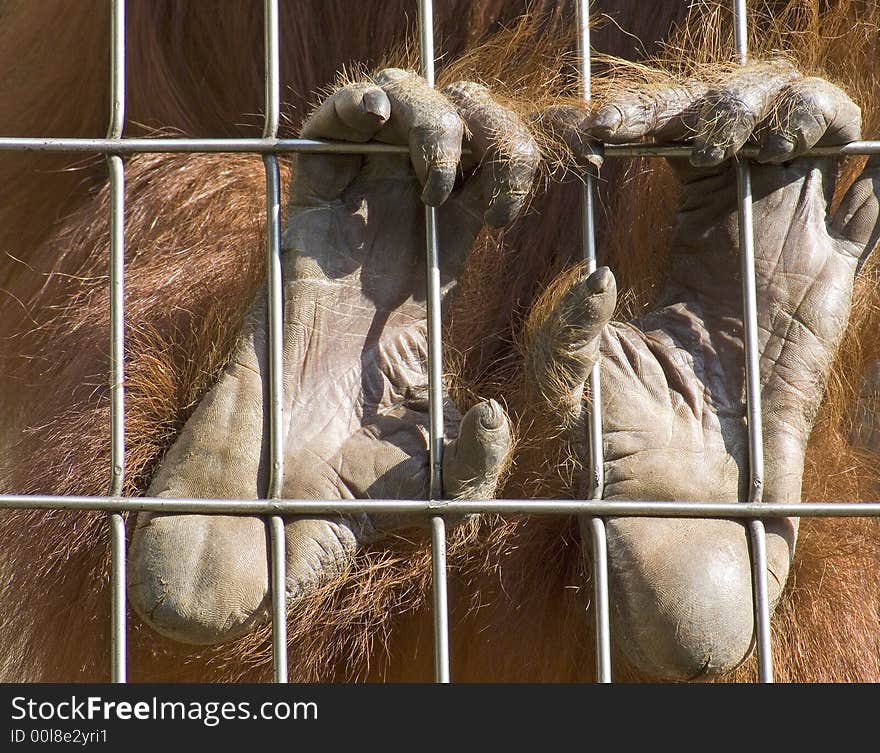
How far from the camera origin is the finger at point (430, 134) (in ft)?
2.77

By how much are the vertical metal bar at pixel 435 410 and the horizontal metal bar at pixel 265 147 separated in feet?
0.23

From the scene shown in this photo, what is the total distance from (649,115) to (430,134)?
0.52ft

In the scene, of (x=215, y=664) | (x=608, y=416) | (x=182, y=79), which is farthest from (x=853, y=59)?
(x=215, y=664)

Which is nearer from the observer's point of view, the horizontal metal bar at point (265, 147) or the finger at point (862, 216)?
the horizontal metal bar at point (265, 147)

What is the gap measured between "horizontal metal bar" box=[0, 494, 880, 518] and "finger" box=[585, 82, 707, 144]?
26 centimetres

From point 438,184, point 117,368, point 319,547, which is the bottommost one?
point 319,547

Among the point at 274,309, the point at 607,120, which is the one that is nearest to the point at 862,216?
the point at 607,120

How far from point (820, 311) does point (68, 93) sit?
2.55ft

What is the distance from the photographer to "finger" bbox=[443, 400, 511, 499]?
0.83 m

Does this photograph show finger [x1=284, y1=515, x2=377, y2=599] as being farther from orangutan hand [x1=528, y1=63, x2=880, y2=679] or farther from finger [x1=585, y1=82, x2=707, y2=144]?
finger [x1=585, y1=82, x2=707, y2=144]

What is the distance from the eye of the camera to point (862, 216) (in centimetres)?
95

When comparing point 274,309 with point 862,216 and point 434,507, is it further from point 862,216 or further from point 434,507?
point 862,216

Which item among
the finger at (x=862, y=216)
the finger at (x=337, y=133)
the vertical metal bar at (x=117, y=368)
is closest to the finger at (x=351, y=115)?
the finger at (x=337, y=133)

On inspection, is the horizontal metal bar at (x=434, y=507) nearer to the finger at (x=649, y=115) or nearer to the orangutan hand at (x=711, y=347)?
the orangutan hand at (x=711, y=347)
